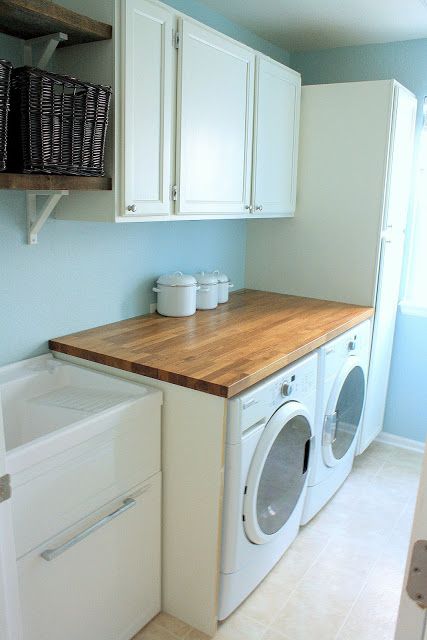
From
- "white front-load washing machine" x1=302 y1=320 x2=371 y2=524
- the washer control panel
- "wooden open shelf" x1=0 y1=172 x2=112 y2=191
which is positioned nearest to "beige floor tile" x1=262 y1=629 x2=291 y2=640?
"white front-load washing machine" x1=302 y1=320 x2=371 y2=524

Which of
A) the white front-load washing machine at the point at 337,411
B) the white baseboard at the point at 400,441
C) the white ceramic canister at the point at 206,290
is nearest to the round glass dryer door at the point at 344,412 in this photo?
the white front-load washing machine at the point at 337,411

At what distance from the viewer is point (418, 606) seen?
725mm

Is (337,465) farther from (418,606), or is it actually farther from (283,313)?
(418,606)

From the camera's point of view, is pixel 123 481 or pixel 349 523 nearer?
pixel 123 481

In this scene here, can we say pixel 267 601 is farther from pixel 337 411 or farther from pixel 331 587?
pixel 337 411

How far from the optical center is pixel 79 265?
218 centimetres

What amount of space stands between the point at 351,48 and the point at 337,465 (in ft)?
7.58

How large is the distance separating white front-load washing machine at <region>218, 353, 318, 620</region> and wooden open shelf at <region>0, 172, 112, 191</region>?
824 mm

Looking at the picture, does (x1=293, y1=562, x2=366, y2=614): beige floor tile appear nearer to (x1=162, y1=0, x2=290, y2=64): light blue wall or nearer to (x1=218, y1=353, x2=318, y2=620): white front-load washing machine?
(x1=218, y1=353, x2=318, y2=620): white front-load washing machine

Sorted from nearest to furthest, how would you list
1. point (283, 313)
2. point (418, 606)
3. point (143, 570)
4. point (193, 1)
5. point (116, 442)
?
1. point (418, 606)
2. point (116, 442)
3. point (143, 570)
4. point (193, 1)
5. point (283, 313)

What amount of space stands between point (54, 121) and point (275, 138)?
1.41 metres

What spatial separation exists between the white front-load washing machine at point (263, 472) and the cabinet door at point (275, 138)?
932 millimetres

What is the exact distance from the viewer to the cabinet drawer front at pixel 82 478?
4.67 ft

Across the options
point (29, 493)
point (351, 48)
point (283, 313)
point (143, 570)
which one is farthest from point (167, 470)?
point (351, 48)
